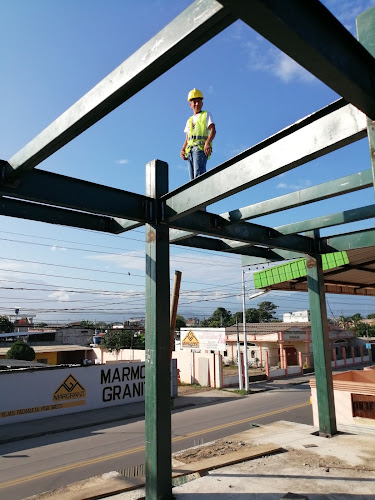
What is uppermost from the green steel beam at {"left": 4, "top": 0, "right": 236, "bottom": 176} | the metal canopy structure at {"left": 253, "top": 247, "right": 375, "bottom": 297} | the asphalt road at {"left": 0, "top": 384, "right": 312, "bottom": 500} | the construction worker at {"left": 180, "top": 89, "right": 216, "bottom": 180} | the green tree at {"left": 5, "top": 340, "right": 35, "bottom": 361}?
the construction worker at {"left": 180, "top": 89, "right": 216, "bottom": 180}

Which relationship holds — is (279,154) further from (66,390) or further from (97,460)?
(66,390)

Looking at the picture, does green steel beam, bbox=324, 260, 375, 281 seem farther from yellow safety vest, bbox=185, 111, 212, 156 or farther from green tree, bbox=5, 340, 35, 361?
green tree, bbox=5, 340, 35, 361

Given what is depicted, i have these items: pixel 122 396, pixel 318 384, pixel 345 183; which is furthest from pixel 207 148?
pixel 122 396

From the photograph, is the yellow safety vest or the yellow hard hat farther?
the yellow hard hat

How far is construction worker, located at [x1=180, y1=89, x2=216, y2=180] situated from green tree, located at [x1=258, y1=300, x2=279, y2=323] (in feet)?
319

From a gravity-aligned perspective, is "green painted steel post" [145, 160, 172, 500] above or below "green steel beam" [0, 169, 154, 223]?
below

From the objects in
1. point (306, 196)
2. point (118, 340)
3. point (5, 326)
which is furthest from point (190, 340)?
point (5, 326)

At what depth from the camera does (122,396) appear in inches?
Answer: 829

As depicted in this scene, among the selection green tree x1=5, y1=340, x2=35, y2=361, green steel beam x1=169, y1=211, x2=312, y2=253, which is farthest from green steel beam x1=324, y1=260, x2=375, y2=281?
green tree x1=5, y1=340, x2=35, y2=361

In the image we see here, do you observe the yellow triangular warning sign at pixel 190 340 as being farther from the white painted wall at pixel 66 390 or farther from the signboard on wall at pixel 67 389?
the signboard on wall at pixel 67 389

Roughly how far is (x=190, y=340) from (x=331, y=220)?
33420mm

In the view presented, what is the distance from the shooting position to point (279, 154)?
4047mm

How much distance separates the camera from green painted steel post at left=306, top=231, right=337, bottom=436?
8242 mm

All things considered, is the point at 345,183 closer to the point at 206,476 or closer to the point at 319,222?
the point at 319,222
